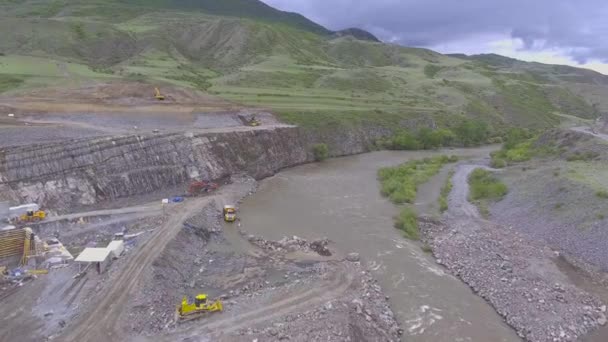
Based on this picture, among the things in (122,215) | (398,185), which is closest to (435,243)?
(398,185)

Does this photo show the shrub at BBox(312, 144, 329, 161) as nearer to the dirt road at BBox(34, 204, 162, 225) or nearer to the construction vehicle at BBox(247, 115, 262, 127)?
the construction vehicle at BBox(247, 115, 262, 127)

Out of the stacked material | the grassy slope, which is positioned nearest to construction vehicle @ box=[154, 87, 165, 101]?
the grassy slope

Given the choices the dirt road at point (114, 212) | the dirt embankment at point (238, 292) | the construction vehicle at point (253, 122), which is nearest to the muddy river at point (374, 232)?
the dirt embankment at point (238, 292)

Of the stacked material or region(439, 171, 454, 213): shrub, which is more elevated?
region(439, 171, 454, 213): shrub

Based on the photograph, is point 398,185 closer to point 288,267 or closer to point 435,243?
point 435,243

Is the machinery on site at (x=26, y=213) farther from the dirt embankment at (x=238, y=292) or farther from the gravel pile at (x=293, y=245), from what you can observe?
the gravel pile at (x=293, y=245)
